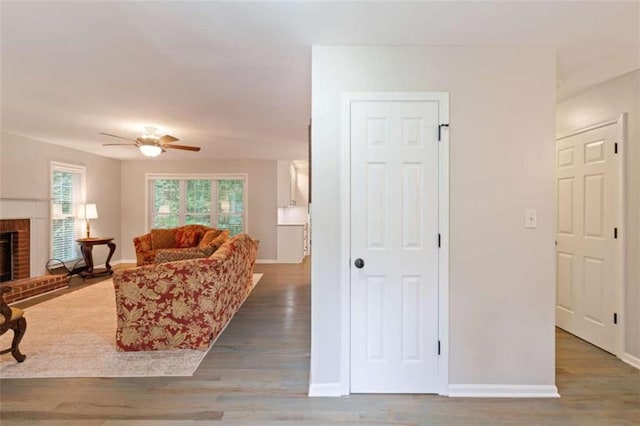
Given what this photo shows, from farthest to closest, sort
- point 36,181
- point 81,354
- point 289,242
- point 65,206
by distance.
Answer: point 289,242, point 65,206, point 36,181, point 81,354

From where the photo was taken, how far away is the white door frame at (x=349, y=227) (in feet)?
7.57

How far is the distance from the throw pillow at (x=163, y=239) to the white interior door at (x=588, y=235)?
20.6 feet

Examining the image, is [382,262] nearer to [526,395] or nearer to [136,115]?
[526,395]

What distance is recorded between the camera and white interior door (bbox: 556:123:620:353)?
2969 mm

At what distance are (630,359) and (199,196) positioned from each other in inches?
299

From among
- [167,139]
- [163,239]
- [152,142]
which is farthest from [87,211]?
[167,139]

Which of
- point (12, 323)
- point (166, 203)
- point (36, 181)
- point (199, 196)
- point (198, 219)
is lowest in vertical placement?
point (12, 323)

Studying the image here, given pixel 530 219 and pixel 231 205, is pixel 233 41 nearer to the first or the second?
pixel 530 219

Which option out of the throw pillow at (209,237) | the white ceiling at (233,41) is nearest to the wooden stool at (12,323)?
the white ceiling at (233,41)

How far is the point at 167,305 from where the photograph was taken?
3.00 meters

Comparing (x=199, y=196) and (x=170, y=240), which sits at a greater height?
(x=199, y=196)

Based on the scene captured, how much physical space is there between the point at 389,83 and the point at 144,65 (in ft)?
6.42

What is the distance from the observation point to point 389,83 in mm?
2320

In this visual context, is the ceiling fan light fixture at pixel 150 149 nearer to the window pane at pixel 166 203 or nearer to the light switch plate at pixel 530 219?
the window pane at pixel 166 203
